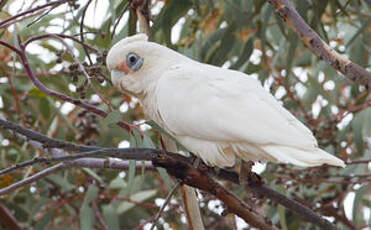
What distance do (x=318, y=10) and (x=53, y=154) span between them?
0.72 m

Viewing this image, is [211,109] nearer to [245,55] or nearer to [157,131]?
[157,131]

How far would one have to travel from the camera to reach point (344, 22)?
93.5 inches

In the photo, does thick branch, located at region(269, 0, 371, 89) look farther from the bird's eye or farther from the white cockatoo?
the bird's eye

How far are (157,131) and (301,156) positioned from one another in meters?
0.47

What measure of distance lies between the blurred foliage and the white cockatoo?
3.3 inches

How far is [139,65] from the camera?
1529 millimetres

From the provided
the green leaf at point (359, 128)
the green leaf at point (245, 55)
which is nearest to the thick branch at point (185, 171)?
the green leaf at point (245, 55)

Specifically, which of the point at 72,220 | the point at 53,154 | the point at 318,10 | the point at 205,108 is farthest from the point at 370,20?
the point at 72,220

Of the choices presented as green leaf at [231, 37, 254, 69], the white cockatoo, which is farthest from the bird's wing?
green leaf at [231, 37, 254, 69]

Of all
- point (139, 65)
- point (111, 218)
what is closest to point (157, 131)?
point (139, 65)

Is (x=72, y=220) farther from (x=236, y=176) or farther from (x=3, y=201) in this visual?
(x=236, y=176)

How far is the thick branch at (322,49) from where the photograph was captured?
1119mm

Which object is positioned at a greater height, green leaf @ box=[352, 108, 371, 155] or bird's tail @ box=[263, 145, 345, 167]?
bird's tail @ box=[263, 145, 345, 167]

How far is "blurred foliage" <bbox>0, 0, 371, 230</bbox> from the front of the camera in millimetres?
1646
